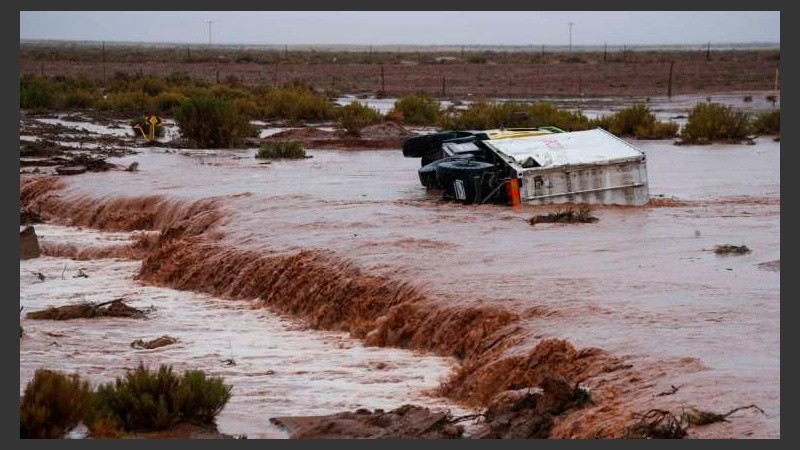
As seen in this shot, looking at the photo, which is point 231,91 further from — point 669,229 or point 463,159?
point 669,229

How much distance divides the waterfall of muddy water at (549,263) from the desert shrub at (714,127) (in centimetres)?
648

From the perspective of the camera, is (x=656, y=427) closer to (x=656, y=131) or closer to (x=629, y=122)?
(x=656, y=131)

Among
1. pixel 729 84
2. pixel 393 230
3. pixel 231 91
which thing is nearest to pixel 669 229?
pixel 393 230

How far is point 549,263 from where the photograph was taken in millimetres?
16797

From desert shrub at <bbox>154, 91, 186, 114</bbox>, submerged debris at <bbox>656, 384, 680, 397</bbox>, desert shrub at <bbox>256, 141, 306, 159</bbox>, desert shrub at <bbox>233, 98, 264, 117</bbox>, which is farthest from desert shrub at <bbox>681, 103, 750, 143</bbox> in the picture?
submerged debris at <bbox>656, 384, 680, 397</bbox>

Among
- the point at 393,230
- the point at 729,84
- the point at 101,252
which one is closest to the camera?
the point at 393,230

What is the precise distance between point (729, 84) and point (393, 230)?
48.4m

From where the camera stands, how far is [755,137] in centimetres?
3791

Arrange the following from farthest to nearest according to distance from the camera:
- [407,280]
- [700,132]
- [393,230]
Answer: [700,132]
[393,230]
[407,280]

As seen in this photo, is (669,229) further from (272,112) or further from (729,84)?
(729,84)

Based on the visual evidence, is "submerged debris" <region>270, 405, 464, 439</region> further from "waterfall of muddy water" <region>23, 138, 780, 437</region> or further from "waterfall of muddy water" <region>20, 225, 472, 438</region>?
"waterfall of muddy water" <region>23, 138, 780, 437</region>

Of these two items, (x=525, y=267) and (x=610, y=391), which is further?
(x=525, y=267)

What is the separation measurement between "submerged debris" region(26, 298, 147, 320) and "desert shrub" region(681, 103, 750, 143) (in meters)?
22.4

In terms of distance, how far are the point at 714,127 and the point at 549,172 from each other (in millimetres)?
14885
